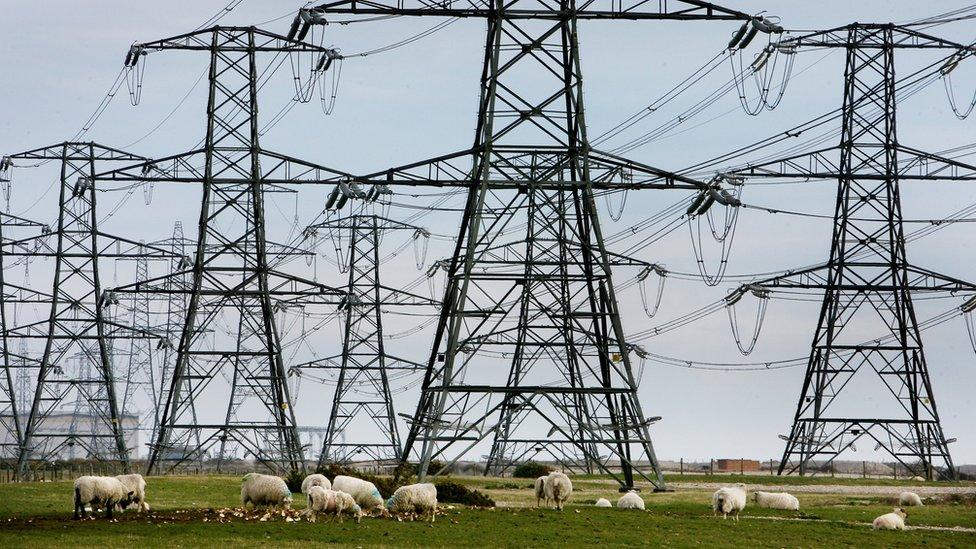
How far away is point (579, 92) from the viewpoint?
53.3m

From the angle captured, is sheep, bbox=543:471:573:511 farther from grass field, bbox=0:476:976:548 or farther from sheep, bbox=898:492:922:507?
sheep, bbox=898:492:922:507

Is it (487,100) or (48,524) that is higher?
(487,100)

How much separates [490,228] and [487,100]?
4621 mm

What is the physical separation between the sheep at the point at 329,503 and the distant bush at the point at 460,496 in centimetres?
939

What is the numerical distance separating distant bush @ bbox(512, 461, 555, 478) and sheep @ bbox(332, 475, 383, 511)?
3815 centimetres

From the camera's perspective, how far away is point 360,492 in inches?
1731

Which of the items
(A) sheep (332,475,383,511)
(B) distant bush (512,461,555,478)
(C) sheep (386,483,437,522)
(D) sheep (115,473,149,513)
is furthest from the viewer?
(B) distant bush (512,461,555,478)

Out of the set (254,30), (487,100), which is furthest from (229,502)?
(254,30)

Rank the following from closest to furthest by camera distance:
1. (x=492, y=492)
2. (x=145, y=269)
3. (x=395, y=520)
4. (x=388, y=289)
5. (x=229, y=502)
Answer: (x=395, y=520) → (x=229, y=502) → (x=492, y=492) → (x=388, y=289) → (x=145, y=269)

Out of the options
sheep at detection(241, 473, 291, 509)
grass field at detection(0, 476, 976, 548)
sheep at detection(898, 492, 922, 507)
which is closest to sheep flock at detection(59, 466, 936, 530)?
sheep at detection(241, 473, 291, 509)

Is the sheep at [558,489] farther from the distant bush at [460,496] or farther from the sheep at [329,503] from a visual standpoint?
the sheep at [329,503]

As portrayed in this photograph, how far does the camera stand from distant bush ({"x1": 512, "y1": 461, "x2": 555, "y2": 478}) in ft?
271

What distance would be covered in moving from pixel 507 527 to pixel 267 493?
844 cm

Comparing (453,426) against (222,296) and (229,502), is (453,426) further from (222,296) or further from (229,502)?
(222,296)
